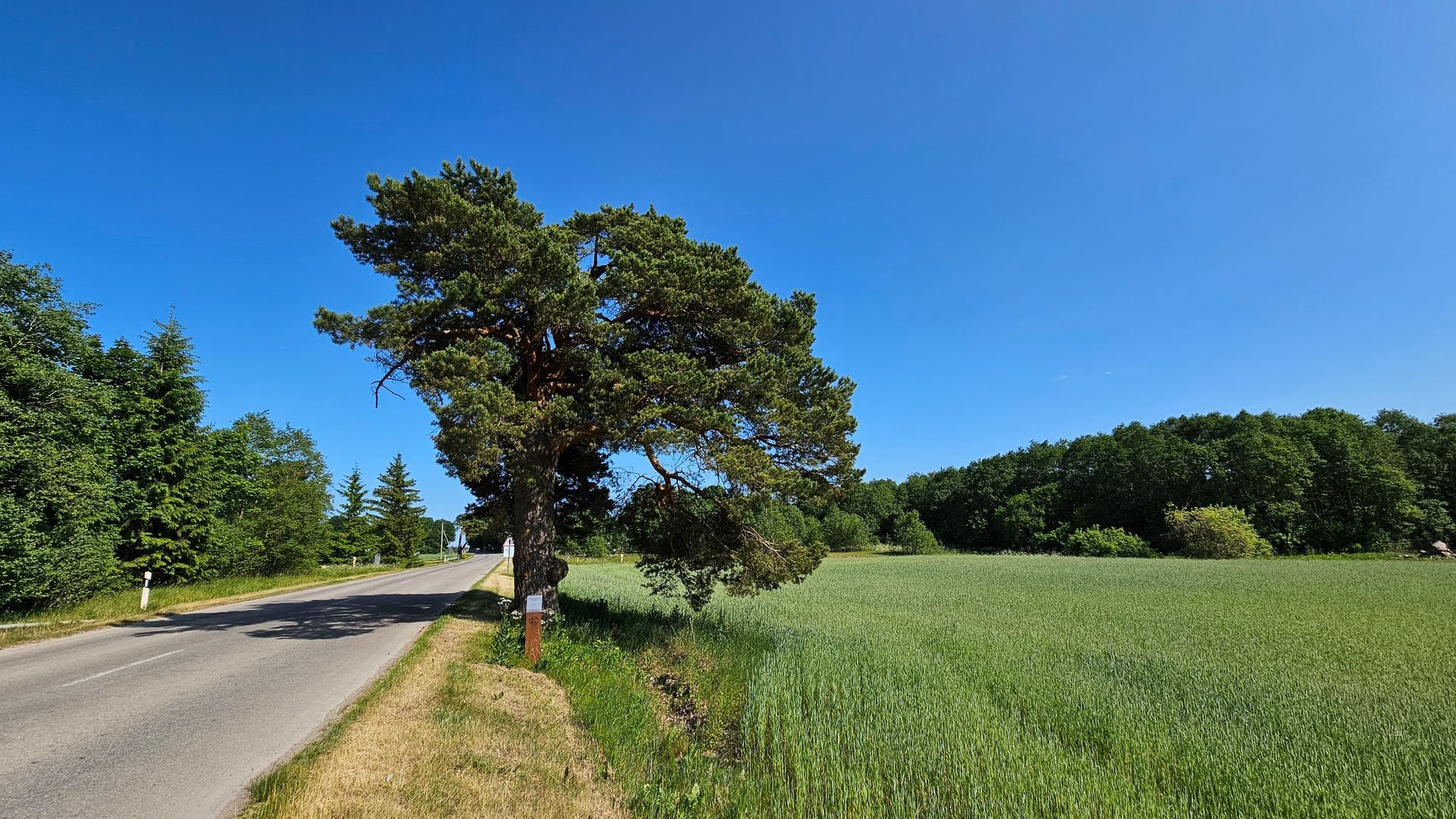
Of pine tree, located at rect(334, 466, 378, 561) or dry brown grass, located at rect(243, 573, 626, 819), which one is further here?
pine tree, located at rect(334, 466, 378, 561)

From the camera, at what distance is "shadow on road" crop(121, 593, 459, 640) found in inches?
500

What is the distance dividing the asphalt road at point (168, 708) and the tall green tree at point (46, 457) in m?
3.01

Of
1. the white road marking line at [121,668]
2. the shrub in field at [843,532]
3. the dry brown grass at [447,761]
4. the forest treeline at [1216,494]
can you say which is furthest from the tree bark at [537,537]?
the shrub in field at [843,532]

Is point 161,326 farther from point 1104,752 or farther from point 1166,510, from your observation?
point 1166,510

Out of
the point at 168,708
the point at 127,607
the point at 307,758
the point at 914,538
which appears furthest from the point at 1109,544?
the point at 127,607

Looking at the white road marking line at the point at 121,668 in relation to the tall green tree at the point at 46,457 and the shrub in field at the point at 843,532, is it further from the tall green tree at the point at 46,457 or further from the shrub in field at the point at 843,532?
the shrub in field at the point at 843,532

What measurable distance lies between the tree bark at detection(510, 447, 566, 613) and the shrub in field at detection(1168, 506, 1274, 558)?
70742 millimetres

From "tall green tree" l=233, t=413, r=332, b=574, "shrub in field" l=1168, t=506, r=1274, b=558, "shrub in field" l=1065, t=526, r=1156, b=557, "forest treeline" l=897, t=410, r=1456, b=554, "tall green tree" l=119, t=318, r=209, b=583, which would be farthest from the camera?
"shrub in field" l=1065, t=526, r=1156, b=557

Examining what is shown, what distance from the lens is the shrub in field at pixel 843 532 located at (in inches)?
3863

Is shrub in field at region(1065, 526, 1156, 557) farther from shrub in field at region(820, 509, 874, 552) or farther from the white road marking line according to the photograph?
the white road marking line

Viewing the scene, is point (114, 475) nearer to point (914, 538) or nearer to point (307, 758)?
point (307, 758)

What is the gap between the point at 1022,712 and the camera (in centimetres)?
763

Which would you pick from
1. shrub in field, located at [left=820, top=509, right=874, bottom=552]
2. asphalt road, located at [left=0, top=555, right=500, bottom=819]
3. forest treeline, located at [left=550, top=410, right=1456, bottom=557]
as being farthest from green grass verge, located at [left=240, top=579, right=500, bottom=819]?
shrub in field, located at [left=820, top=509, right=874, bottom=552]

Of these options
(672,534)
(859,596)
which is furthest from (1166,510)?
(672,534)
